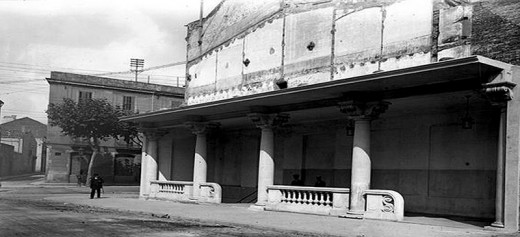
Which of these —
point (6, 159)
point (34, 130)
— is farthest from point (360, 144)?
point (34, 130)

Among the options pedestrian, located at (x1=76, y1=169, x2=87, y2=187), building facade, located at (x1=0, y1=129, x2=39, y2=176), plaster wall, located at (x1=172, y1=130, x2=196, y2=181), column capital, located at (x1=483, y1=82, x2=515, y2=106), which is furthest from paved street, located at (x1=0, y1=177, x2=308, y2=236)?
building facade, located at (x1=0, y1=129, x2=39, y2=176)

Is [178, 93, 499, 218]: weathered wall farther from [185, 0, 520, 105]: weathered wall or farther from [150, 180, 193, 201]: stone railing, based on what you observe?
[150, 180, 193, 201]: stone railing

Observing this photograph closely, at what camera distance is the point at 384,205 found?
15727mm

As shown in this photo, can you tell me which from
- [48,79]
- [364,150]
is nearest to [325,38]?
[364,150]

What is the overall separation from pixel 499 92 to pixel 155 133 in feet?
58.9

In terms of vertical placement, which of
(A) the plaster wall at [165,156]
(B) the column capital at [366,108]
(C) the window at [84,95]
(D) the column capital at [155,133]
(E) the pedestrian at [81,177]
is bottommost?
(E) the pedestrian at [81,177]

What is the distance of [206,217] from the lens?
16.5m

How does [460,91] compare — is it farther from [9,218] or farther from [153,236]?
[9,218]

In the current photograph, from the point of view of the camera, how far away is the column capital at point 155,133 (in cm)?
2719

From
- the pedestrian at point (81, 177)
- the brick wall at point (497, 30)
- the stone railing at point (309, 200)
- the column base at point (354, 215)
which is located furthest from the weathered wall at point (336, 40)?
the pedestrian at point (81, 177)

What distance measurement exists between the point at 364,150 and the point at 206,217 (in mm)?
5131

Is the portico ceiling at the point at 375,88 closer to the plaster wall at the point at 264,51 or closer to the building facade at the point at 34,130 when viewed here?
the plaster wall at the point at 264,51

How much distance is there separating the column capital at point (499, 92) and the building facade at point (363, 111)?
0.09ft

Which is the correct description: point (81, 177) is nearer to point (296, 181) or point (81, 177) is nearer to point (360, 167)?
point (296, 181)
